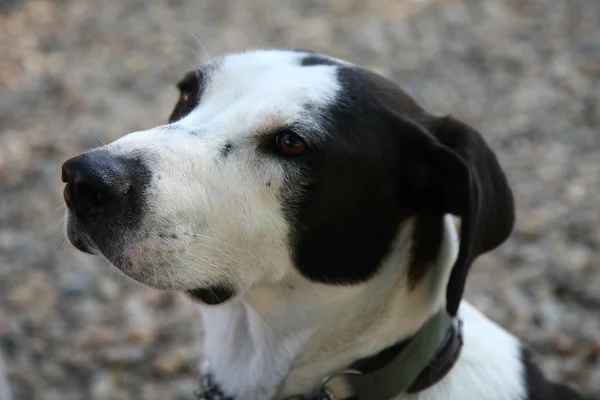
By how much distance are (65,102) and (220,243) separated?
4773 millimetres

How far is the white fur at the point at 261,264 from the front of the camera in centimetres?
207

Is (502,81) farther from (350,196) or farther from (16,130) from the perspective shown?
(350,196)

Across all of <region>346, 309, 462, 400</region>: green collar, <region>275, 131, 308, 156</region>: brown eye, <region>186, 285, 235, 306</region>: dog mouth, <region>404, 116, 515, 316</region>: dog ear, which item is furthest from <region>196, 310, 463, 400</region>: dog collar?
<region>275, 131, 308, 156</region>: brown eye

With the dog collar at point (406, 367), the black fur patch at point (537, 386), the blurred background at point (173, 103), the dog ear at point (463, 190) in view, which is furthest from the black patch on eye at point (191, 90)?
the blurred background at point (173, 103)

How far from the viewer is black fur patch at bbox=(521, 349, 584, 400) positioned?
245 cm

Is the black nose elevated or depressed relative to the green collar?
elevated

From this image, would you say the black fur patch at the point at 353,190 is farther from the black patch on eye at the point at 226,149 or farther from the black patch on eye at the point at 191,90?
the black patch on eye at the point at 191,90

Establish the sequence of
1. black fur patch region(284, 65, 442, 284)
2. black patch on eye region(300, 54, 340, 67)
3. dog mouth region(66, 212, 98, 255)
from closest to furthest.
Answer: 1. dog mouth region(66, 212, 98, 255)
2. black fur patch region(284, 65, 442, 284)
3. black patch on eye region(300, 54, 340, 67)

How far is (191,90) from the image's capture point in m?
2.51

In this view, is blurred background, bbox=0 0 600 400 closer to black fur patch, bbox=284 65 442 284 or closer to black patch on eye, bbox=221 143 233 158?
black fur patch, bbox=284 65 442 284

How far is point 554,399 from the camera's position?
256cm

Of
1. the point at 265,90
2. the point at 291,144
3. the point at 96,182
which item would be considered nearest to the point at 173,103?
the point at 265,90

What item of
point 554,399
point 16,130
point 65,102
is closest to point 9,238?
point 16,130

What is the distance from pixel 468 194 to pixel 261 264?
2.10 feet
